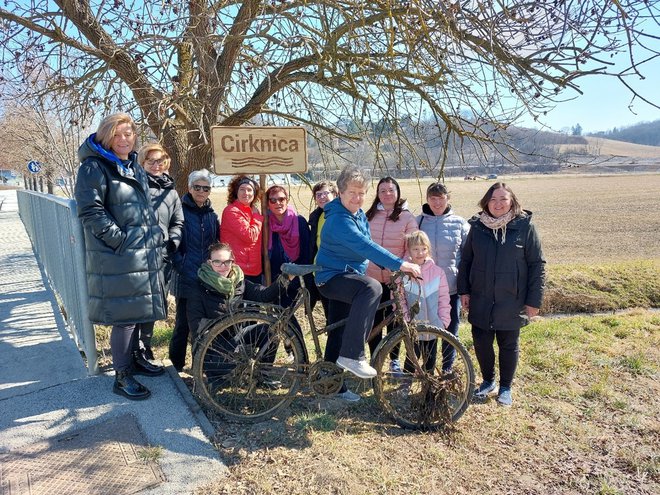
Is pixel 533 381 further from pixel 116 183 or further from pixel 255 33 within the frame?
pixel 255 33

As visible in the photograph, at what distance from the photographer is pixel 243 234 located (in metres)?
4.00

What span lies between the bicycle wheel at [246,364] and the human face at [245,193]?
41.1 inches

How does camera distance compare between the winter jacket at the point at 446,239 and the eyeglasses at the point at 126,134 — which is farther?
the winter jacket at the point at 446,239

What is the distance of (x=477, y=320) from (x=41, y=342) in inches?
167

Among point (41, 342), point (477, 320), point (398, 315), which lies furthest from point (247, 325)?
point (41, 342)

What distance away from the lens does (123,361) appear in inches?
139

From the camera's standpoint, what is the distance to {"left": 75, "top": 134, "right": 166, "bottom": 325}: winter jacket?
10.4ft

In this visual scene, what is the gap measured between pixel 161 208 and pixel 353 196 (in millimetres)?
1572

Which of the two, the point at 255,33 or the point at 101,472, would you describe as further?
the point at 255,33

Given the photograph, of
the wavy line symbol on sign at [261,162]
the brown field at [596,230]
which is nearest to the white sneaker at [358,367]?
the wavy line symbol on sign at [261,162]

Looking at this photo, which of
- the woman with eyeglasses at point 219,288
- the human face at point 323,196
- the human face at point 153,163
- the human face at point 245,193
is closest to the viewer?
the woman with eyeglasses at point 219,288

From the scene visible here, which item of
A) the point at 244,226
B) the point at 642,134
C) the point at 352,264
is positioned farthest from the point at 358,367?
the point at 642,134

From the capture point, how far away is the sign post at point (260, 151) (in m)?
3.83

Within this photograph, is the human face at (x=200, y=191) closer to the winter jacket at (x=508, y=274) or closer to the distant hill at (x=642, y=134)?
the winter jacket at (x=508, y=274)
